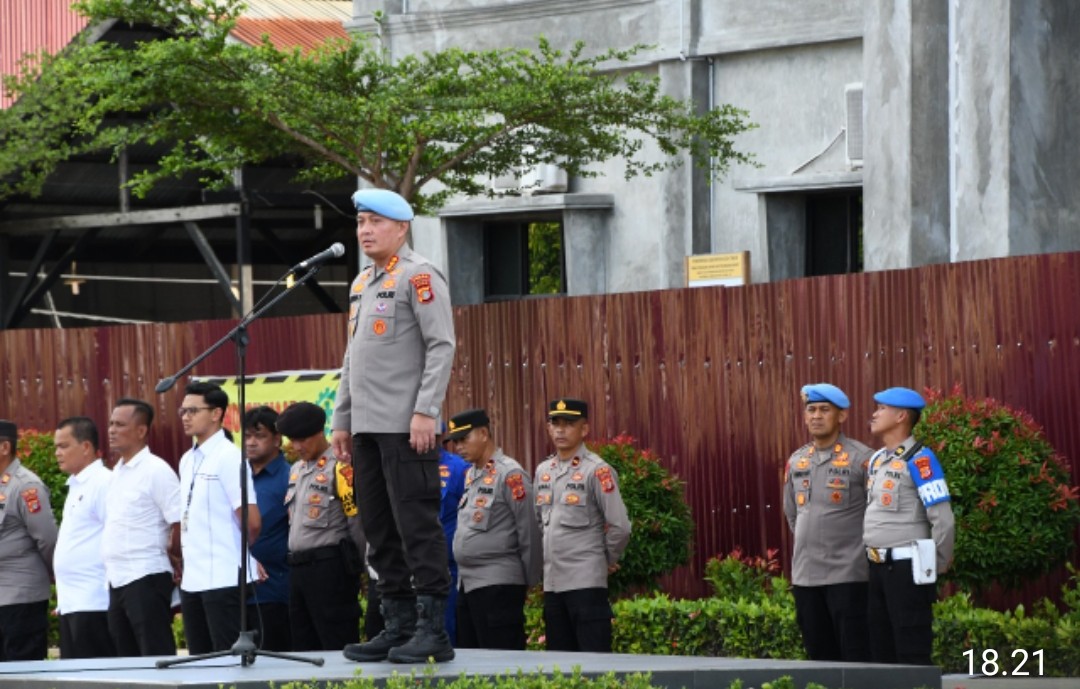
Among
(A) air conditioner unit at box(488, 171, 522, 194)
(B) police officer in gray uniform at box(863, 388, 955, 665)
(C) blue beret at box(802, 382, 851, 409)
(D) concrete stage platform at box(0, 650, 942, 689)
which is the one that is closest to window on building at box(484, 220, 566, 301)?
(A) air conditioner unit at box(488, 171, 522, 194)

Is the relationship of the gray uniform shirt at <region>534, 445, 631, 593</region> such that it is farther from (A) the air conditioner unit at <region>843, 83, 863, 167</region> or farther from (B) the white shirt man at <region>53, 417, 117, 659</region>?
(A) the air conditioner unit at <region>843, 83, 863, 167</region>

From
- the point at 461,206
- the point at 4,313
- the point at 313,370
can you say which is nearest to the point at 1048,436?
the point at 313,370

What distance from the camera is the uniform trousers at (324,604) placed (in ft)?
40.8

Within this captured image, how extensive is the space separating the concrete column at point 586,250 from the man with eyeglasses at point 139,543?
11.2 meters

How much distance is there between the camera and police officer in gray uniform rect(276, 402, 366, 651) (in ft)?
40.9

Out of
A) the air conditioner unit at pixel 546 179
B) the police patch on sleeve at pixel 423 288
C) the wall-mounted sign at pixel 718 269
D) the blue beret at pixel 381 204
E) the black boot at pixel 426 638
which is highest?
the air conditioner unit at pixel 546 179

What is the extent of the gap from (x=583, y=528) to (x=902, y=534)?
2125 millimetres

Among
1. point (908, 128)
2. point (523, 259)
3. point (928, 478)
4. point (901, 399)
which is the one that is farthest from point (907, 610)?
point (523, 259)

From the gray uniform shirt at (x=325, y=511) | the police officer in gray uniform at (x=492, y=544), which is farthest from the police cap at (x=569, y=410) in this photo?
the gray uniform shirt at (x=325, y=511)

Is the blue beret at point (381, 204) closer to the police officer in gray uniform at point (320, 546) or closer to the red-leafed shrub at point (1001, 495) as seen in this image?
the police officer in gray uniform at point (320, 546)

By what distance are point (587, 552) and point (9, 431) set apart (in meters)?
4.14

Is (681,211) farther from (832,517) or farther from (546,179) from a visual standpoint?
(832,517)

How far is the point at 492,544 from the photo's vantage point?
12.5 m

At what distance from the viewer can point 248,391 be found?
56.4ft
